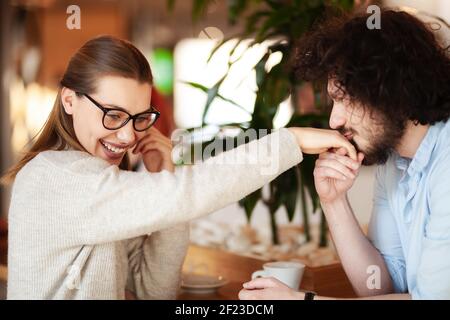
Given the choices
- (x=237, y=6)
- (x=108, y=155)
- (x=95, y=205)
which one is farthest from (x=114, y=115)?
(x=237, y=6)

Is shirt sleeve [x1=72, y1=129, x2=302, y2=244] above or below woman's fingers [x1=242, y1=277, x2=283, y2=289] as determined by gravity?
above

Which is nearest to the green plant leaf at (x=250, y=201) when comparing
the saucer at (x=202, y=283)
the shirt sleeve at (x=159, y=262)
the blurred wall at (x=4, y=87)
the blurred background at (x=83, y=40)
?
the saucer at (x=202, y=283)

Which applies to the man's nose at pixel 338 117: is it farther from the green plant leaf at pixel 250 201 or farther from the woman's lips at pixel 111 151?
the green plant leaf at pixel 250 201

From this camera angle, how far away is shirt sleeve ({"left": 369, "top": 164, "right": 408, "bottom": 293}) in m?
1.40

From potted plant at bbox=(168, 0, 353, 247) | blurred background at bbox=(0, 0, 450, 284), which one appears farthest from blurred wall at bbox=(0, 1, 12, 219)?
potted plant at bbox=(168, 0, 353, 247)

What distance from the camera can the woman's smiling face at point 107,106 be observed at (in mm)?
1207

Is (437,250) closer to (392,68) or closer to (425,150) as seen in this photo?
(425,150)

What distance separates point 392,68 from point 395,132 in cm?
15

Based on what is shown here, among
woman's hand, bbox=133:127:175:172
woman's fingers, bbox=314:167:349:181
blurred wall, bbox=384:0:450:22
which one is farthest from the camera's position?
blurred wall, bbox=384:0:450:22

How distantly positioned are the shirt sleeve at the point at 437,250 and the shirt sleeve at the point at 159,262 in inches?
22.8

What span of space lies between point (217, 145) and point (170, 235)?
515mm

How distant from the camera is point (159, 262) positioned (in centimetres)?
148

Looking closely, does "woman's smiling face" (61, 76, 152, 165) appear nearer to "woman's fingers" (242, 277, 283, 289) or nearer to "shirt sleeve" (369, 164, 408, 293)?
"woman's fingers" (242, 277, 283, 289)

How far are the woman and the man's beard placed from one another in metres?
0.06
